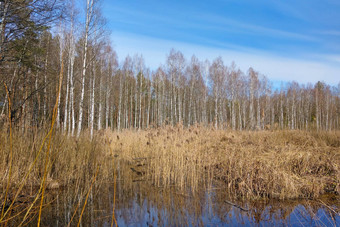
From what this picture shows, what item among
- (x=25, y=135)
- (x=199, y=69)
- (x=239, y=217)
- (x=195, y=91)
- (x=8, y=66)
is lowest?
(x=239, y=217)

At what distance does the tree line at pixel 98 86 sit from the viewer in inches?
204

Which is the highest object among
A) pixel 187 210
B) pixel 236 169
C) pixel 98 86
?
pixel 98 86

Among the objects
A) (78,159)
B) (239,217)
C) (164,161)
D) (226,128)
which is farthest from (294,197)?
(226,128)

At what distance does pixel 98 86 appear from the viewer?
61.9ft

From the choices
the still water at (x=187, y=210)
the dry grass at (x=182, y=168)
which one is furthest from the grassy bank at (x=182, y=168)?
the still water at (x=187, y=210)

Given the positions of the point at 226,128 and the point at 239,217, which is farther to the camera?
the point at 226,128

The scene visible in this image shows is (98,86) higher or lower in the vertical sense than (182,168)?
higher

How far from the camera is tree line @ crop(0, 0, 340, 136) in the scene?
17.0ft

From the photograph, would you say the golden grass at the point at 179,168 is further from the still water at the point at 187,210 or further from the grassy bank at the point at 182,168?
the still water at the point at 187,210

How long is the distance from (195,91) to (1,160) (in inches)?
1019

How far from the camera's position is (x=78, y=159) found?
17.7 feet

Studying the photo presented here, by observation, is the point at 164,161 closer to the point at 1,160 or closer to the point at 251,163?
the point at 251,163

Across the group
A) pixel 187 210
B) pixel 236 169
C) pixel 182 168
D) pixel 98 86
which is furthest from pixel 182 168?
pixel 98 86

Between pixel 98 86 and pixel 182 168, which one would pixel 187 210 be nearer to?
pixel 182 168
